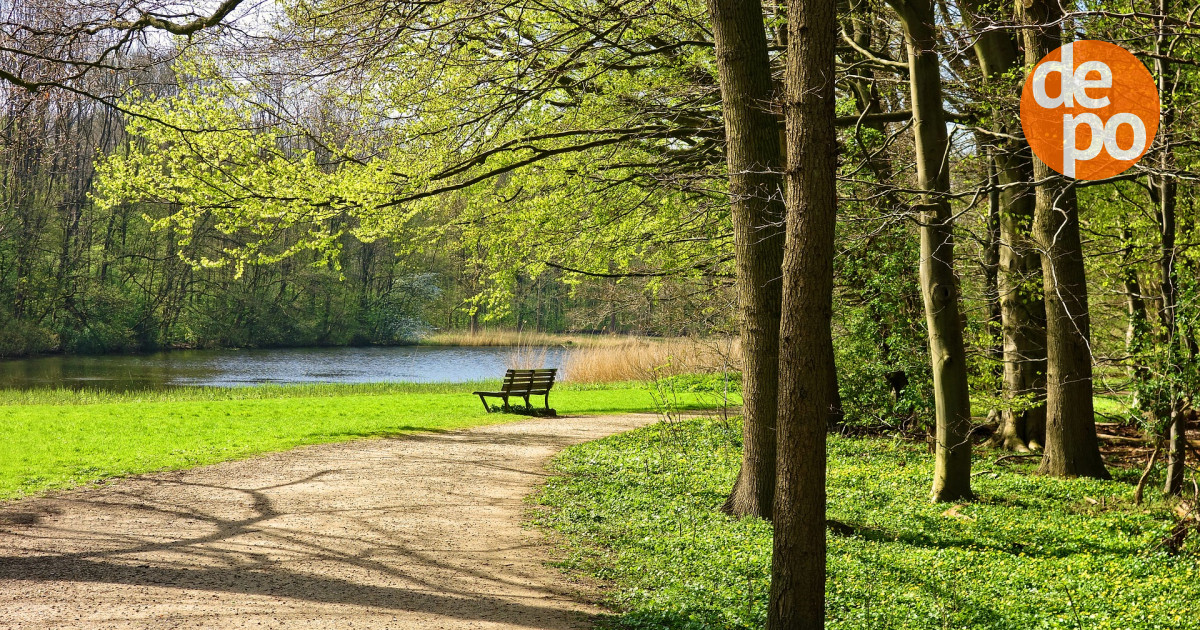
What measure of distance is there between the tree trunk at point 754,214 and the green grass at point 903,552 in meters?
0.71

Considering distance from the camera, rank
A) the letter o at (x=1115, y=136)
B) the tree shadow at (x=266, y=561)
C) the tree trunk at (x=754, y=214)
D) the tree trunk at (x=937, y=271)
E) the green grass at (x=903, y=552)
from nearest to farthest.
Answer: the green grass at (x=903, y=552), the tree shadow at (x=266, y=561), the letter o at (x=1115, y=136), the tree trunk at (x=754, y=214), the tree trunk at (x=937, y=271)

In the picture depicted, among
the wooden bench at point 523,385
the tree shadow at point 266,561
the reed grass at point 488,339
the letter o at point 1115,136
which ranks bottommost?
the tree shadow at point 266,561

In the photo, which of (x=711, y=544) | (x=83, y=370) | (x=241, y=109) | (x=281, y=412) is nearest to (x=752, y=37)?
(x=711, y=544)

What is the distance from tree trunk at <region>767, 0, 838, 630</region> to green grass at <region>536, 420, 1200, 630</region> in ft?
1.91

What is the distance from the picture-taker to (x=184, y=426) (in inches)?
512

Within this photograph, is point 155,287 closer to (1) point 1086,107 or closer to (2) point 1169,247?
(1) point 1086,107

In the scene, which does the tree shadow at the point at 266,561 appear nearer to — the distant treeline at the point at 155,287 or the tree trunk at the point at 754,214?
the tree trunk at the point at 754,214

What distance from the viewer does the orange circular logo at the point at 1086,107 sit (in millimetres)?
7020

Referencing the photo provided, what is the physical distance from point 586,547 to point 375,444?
619 centimetres

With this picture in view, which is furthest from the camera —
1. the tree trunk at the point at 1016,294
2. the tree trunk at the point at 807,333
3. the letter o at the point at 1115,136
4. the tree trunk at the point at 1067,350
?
the tree trunk at the point at 1016,294

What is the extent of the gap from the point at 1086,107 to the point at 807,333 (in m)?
4.90

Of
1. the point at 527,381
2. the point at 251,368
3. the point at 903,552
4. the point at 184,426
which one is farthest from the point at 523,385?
the point at 251,368

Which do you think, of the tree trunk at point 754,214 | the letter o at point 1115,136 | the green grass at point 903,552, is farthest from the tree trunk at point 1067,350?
the tree trunk at point 754,214

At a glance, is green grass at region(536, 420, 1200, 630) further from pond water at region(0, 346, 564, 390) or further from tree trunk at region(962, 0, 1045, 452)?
pond water at region(0, 346, 564, 390)
